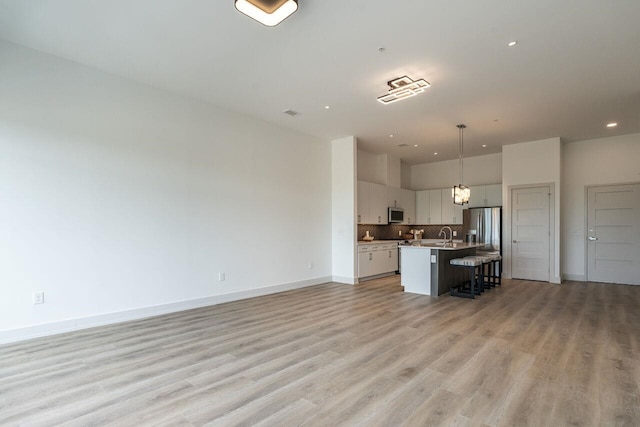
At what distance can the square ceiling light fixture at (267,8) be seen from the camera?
101 inches

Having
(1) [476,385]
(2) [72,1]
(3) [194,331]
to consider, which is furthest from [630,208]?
(2) [72,1]

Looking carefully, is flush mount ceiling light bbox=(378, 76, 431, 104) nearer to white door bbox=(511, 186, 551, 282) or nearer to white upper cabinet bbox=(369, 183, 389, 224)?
white upper cabinet bbox=(369, 183, 389, 224)

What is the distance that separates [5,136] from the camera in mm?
3404

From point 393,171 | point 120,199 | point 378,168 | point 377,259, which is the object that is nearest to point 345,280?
point 377,259

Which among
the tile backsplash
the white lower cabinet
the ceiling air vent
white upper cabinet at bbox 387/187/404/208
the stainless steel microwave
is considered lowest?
the white lower cabinet

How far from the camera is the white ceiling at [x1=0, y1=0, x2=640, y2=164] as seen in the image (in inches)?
115

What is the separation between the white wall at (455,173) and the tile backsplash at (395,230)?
123 cm

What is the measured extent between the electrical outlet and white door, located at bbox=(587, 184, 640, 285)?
31.7 ft

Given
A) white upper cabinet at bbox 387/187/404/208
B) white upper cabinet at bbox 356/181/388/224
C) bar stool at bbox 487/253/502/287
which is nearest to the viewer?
bar stool at bbox 487/253/502/287

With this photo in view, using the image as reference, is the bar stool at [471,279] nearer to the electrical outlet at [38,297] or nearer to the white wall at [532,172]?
the white wall at [532,172]

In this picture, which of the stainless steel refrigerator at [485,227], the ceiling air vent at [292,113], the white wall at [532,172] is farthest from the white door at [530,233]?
the ceiling air vent at [292,113]

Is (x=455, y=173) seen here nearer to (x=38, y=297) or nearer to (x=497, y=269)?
(x=497, y=269)

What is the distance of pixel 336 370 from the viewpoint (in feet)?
8.96

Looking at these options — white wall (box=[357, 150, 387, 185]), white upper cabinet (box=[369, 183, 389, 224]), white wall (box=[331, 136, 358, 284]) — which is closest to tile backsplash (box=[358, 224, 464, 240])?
white upper cabinet (box=[369, 183, 389, 224])
